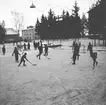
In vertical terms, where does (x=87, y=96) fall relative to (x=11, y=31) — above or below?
below

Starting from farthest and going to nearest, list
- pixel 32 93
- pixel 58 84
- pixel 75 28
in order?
pixel 75 28 → pixel 58 84 → pixel 32 93

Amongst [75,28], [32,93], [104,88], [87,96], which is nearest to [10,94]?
[32,93]

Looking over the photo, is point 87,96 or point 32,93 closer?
point 87,96

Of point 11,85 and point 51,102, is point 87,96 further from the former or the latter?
point 11,85

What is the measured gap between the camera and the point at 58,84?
6.73 m

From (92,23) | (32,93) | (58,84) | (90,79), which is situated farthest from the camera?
(92,23)

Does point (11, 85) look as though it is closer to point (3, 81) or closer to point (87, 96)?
point (3, 81)

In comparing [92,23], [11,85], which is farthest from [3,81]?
[92,23]

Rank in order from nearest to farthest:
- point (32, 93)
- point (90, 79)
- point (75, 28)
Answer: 1. point (32, 93)
2. point (90, 79)
3. point (75, 28)

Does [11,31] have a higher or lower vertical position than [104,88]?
higher

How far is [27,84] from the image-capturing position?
6914 millimetres

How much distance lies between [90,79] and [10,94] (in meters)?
4.18

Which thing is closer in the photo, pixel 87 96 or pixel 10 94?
pixel 87 96

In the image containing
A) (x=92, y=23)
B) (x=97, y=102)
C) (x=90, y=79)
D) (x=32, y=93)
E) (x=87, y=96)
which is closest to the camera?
(x=97, y=102)
